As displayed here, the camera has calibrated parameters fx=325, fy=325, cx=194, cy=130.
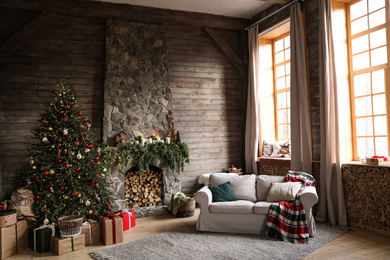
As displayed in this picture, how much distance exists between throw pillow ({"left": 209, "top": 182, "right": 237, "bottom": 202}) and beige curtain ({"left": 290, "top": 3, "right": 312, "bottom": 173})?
1325mm

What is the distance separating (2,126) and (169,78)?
10.1ft

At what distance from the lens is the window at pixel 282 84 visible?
258 inches

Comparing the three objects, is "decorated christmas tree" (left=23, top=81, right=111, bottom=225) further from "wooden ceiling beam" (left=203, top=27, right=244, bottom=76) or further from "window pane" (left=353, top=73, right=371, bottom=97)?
"window pane" (left=353, top=73, right=371, bottom=97)

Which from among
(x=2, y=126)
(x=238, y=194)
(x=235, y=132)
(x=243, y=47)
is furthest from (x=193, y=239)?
(x=243, y=47)

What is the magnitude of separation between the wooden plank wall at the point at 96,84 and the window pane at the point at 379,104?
114 inches

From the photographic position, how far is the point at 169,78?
6461mm

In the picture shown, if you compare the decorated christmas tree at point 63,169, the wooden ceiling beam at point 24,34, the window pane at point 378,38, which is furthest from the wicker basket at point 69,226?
the window pane at point 378,38

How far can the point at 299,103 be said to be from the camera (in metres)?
5.53

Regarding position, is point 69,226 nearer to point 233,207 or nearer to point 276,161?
point 233,207

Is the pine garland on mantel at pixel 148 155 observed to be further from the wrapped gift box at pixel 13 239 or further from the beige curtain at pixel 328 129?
the beige curtain at pixel 328 129

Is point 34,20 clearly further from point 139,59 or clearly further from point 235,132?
point 235,132

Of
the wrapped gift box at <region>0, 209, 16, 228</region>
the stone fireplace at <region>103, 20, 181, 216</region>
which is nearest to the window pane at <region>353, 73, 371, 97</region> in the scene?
the stone fireplace at <region>103, 20, 181, 216</region>

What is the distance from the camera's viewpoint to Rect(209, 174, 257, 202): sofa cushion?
16.1 ft

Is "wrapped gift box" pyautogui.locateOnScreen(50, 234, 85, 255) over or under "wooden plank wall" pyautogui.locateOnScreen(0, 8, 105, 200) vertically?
under
